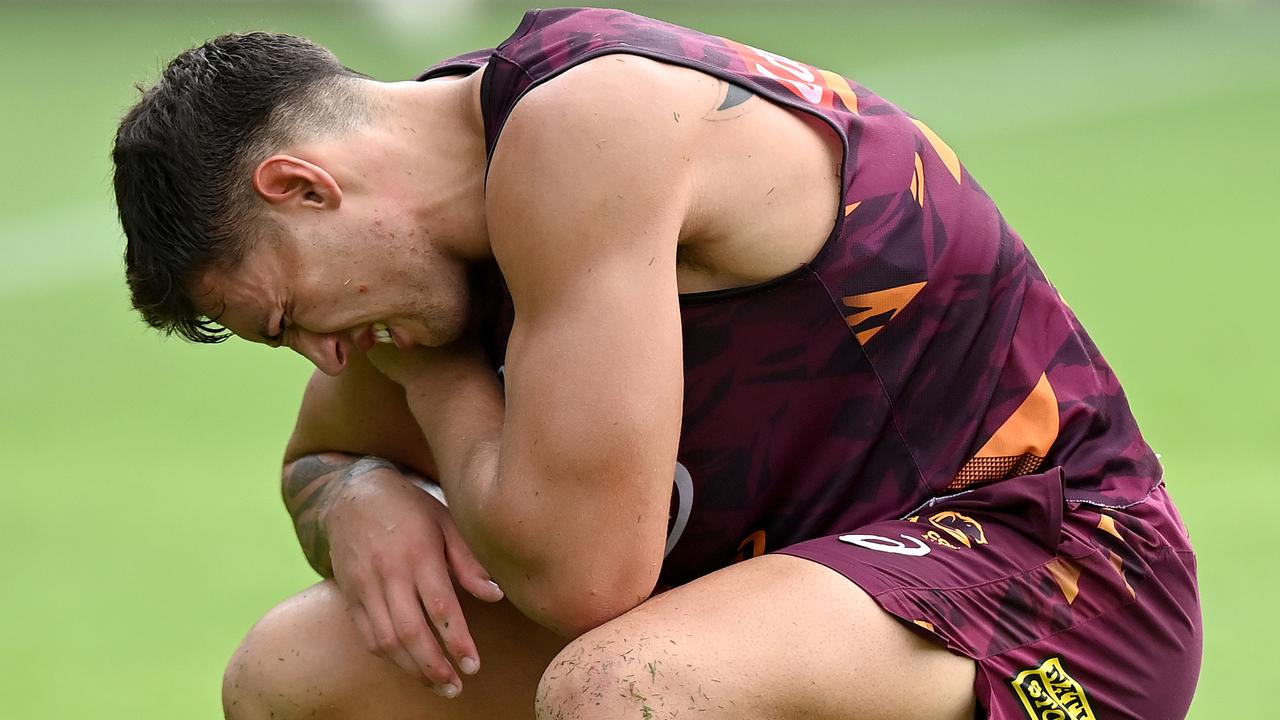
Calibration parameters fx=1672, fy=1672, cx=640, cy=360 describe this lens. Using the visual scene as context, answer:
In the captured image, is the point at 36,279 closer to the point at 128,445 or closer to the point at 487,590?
the point at 128,445

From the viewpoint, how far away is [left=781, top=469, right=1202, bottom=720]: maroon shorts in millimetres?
1965

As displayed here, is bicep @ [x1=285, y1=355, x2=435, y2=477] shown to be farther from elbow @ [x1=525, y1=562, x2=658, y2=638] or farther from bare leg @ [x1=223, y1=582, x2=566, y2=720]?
elbow @ [x1=525, y1=562, x2=658, y2=638]

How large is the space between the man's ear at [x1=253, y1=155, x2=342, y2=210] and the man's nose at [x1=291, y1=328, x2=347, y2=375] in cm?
21

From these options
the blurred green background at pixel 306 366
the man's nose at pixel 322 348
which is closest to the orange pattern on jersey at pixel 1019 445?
the man's nose at pixel 322 348

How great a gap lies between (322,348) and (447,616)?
15.6 inches

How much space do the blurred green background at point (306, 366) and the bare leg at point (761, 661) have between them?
1497 millimetres

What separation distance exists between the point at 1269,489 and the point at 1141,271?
161cm

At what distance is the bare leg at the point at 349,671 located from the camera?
238cm

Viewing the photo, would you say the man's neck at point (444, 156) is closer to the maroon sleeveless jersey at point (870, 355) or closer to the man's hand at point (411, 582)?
the maroon sleeveless jersey at point (870, 355)

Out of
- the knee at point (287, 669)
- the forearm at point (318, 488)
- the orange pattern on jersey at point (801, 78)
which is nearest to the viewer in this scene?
the orange pattern on jersey at point (801, 78)

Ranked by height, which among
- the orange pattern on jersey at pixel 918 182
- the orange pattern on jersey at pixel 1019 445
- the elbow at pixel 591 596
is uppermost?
the orange pattern on jersey at pixel 918 182

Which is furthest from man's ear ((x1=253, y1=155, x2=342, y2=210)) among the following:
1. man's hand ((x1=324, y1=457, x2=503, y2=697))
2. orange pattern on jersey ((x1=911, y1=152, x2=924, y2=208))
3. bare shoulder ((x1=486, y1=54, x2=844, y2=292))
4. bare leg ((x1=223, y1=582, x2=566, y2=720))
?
orange pattern on jersey ((x1=911, y1=152, x2=924, y2=208))

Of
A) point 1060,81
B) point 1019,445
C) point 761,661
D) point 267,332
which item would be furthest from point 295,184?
point 1060,81

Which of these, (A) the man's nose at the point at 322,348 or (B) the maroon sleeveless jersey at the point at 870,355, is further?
(A) the man's nose at the point at 322,348
